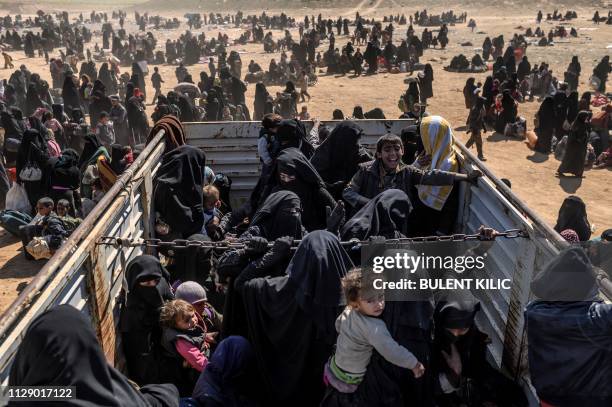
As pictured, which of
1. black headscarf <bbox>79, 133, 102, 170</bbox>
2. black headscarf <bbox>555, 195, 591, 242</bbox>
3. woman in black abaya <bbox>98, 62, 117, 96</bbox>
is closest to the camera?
black headscarf <bbox>555, 195, 591, 242</bbox>

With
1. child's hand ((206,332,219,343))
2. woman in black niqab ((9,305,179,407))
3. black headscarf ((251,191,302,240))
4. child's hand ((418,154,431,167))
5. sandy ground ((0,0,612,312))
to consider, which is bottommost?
sandy ground ((0,0,612,312))

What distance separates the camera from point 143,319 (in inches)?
141

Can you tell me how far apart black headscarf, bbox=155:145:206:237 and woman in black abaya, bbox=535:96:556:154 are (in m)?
9.65

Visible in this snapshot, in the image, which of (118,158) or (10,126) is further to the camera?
(10,126)

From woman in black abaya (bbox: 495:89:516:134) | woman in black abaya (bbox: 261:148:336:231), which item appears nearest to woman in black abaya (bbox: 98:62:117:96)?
woman in black abaya (bbox: 495:89:516:134)

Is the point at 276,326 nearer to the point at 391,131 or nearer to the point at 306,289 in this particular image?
the point at 306,289

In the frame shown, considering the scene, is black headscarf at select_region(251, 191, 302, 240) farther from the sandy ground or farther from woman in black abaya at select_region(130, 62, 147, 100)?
woman in black abaya at select_region(130, 62, 147, 100)

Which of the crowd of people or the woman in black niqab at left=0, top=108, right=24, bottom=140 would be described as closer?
the crowd of people

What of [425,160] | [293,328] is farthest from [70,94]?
[293,328]

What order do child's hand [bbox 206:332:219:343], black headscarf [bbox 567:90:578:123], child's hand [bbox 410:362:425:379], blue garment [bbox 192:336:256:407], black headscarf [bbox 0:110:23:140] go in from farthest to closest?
black headscarf [bbox 567:90:578:123]
black headscarf [bbox 0:110:23:140]
child's hand [bbox 206:332:219:343]
blue garment [bbox 192:336:256:407]
child's hand [bbox 410:362:425:379]

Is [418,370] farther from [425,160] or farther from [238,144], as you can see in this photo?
[238,144]
